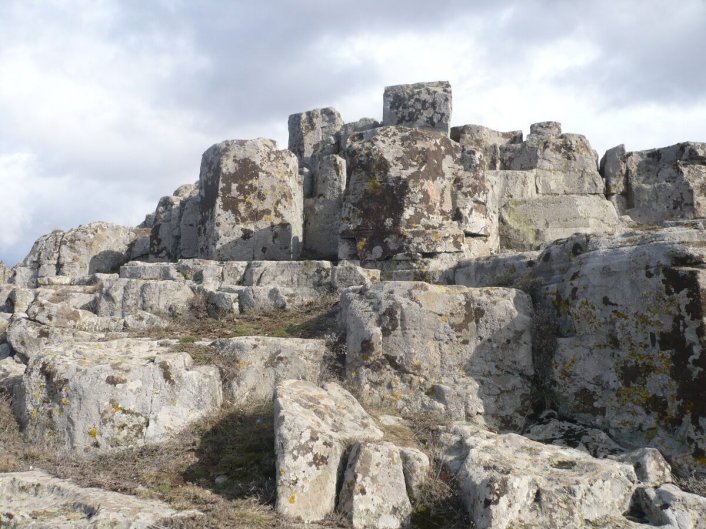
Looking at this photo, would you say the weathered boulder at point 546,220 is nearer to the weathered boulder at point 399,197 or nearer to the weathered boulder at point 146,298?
the weathered boulder at point 399,197

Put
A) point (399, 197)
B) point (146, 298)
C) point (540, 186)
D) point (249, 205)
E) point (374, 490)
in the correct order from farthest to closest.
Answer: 1. point (540, 186)
2. point (249, 205)
3. point (399, 197)
4. point (146, 298)
5. point (374, 490)

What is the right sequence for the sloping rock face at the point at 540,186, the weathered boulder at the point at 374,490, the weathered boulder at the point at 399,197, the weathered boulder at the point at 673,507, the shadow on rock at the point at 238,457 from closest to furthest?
1. the weathered boulder at the point at 673,507
2. the weathered boulder at the point at 374,490
3. the shadow on rock at the point at 238,457
4. the weathered boulder at the point at 399,197
5. the sloping rock face at the point at 540,186

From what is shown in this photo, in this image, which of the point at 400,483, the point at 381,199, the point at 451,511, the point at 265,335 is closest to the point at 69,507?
the point at 400,483

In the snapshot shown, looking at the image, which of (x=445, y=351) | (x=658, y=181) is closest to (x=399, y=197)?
(x=445, y=351)

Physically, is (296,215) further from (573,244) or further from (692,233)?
(692,233)

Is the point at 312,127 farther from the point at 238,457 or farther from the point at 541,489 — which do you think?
the point at 541,489

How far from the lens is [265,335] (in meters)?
6.95

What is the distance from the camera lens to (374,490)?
452cm

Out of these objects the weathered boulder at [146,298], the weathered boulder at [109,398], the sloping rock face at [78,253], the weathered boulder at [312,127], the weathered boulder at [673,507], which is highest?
the weathered boulder at [312,127]

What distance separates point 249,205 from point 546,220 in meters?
4.89

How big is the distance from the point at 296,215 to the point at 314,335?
176 inches

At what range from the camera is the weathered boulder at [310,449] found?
4.45 metres

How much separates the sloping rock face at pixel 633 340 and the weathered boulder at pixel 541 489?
2.80 feet

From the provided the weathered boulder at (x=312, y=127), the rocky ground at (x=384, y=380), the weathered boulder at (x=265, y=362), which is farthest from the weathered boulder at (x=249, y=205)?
the weathered boulder at (x=312, y=127)
